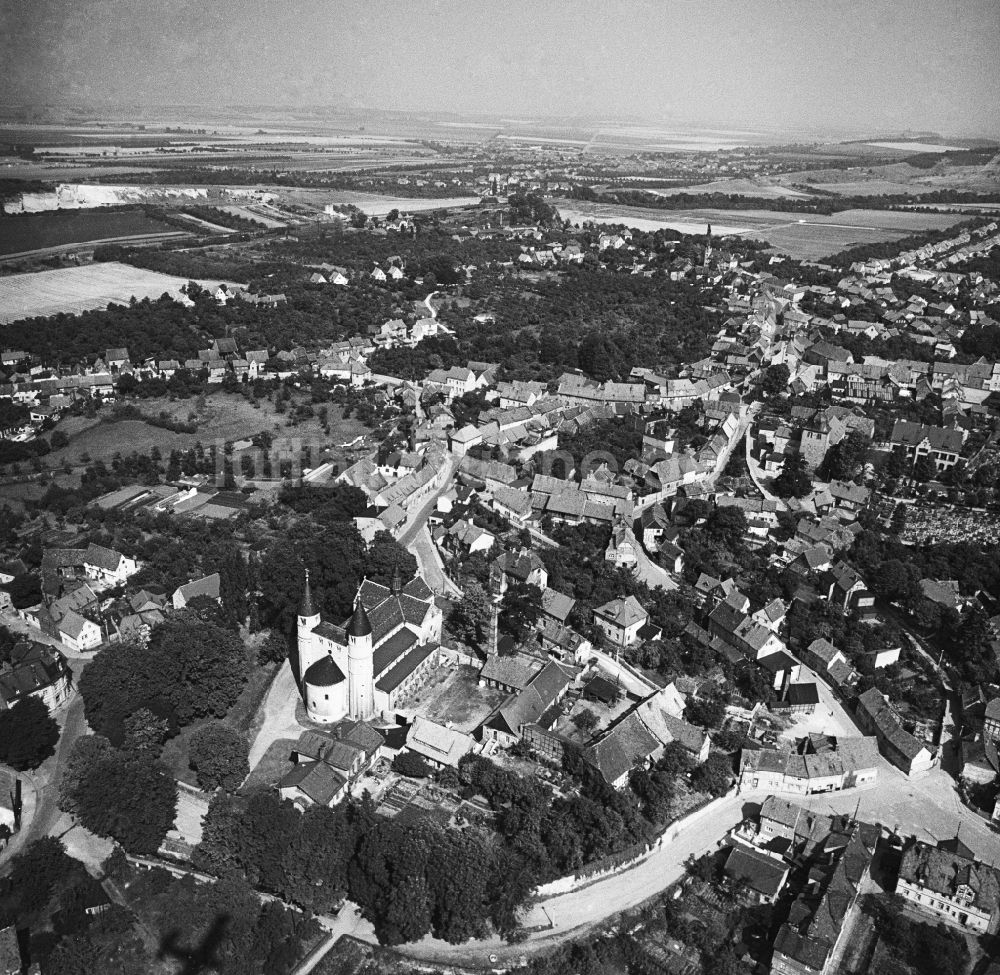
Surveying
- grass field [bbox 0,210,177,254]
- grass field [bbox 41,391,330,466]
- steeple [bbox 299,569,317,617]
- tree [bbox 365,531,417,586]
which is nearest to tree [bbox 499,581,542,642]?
tree [bbox 365,531,417,586]

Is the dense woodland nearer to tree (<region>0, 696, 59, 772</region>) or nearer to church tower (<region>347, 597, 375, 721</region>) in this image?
tree (<region>0, 696, 59, 772</region>)

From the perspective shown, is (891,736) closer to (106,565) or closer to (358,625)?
(358,625)

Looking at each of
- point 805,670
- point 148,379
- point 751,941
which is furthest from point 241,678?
point 148,379

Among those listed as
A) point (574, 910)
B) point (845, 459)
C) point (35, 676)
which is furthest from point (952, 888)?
point (35, 676)

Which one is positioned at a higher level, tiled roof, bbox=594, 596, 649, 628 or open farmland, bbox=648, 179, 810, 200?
open farmland, bbox=648, 179, 810, 200

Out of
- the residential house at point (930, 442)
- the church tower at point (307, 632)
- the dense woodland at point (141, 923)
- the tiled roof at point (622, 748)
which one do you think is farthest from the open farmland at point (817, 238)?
the dense woodland at point (141, 923)

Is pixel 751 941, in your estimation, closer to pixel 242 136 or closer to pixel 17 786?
pixel 17 786
